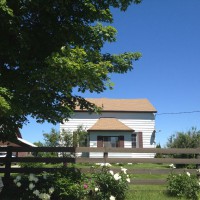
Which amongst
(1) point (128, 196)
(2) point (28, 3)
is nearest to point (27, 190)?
(1) point (128, 196)

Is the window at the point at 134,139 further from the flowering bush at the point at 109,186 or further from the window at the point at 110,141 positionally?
the flowering bush at the point at 109,186

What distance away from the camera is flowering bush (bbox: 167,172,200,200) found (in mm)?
10492

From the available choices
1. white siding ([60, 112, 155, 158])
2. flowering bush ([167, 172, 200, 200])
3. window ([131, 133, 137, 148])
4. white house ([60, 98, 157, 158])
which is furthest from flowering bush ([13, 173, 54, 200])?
window ([131, 133, 137, 148])

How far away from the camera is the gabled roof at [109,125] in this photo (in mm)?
33125

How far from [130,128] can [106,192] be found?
24444mm

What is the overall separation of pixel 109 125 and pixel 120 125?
3.69ft

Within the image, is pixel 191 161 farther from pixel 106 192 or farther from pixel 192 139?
pixel 192 139

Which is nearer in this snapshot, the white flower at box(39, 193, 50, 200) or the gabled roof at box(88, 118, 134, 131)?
the white flower at box(39, 193, 50, 200)

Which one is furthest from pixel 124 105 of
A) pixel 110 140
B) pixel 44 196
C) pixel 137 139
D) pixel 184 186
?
pixel 44 196

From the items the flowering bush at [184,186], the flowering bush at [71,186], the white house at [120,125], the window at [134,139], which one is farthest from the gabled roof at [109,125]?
the flowering bush at [71,186]

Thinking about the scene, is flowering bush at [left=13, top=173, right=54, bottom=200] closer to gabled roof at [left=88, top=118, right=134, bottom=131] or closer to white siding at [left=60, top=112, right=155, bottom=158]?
gabled roof at [left=88, top=118, right=134, bottom=131]

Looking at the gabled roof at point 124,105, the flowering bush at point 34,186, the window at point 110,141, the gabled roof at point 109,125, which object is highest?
the gabled roof at point 124,105

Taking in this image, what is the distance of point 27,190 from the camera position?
9289 mm

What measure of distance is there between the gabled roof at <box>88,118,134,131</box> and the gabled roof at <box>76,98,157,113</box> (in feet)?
5.24
